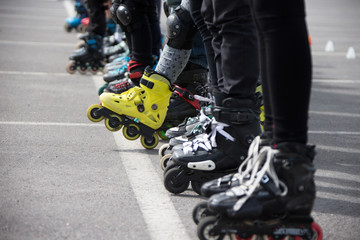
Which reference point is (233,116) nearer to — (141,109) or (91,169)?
(91,169)

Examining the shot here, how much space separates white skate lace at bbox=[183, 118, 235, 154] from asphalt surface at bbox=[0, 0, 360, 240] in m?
0.25

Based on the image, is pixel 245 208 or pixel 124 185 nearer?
pixel 245 208

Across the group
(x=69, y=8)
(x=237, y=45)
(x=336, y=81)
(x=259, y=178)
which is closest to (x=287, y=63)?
(x=259, y=178)

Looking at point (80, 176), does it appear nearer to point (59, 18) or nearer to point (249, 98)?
point (249, 98)

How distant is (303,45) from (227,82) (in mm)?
637

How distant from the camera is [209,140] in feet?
9.82

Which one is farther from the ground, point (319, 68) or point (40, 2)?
point (319, 68)

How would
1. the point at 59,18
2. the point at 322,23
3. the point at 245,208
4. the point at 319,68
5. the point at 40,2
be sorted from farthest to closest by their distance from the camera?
the point at 40,2 < the point at 322,23 < the point at 59,18 < the point at 319,68 < the point at 245,208

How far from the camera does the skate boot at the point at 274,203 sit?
231cm

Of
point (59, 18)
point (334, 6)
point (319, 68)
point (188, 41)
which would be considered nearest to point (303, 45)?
point (188, 41)

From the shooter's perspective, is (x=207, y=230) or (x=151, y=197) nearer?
(x=207, y=230)

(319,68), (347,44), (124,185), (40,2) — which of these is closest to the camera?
(124,185)

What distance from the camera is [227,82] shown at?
2914mm

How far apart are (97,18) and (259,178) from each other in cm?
541
